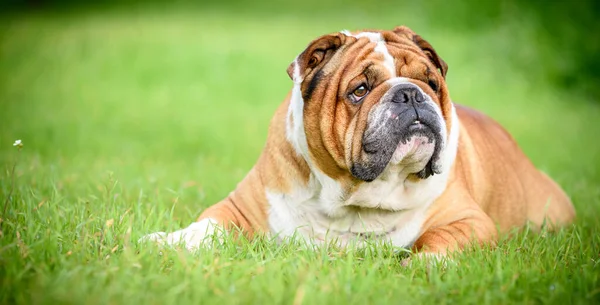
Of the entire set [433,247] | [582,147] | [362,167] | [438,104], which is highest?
[438,104]

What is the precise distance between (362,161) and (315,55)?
784mm

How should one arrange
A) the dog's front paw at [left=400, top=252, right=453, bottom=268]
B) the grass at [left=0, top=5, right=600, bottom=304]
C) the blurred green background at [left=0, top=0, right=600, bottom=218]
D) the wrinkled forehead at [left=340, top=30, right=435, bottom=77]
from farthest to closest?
the blurred green background at [left=0, top=0, right=600, bottom=218] → the wrinkled forehead at [left=340, top=30, right=435, bottom=77] → the dog's front paw at [left=400, top=252, right=453, bottom=268] → the grass at [left=0, top=5, right=600, bottom=304]

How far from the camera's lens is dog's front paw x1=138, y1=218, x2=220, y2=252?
4.03 m

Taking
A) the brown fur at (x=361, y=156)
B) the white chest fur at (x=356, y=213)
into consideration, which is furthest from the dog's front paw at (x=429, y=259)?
the white chest fur at (x=356, y=213)

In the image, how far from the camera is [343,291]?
3.35 m

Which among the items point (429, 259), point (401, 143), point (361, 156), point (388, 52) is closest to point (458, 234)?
point (429, 259)

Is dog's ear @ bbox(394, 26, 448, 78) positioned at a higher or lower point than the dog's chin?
higher

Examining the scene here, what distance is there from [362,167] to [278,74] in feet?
31.7

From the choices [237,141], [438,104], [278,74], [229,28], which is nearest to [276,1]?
[229,28]

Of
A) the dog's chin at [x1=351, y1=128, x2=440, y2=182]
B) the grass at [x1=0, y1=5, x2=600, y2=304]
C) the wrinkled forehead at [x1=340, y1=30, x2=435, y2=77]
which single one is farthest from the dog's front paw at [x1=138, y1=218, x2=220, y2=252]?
the wrinkled forehead at [x1=340, y1=30, x2=435, y2=77]

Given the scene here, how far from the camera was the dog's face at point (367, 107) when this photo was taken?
404cm

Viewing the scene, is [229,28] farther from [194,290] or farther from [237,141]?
[194,290]

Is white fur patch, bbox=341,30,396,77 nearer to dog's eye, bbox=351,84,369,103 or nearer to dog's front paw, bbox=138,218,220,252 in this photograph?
dog's eye, bbox=351,84,369,103

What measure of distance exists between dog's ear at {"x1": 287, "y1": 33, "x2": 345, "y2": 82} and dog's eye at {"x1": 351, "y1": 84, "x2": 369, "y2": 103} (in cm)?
32
